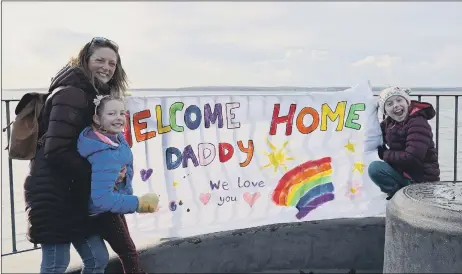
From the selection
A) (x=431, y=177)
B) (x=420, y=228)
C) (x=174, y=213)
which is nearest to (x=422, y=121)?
(x=431, y=177)

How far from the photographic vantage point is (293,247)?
→ 354cm

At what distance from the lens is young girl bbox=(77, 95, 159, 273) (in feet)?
7.70

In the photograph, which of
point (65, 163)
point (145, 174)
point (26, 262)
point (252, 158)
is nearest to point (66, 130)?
point (65, 163)

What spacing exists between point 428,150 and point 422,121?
0.24 meters

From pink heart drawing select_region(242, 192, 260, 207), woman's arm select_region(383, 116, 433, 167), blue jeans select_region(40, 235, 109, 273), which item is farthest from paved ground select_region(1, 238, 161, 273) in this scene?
woman's arm select_region(383, 116, 433, 167)

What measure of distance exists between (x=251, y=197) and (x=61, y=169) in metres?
1.69

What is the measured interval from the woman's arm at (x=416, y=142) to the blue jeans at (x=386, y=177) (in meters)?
0.21

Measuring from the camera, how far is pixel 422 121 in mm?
3289

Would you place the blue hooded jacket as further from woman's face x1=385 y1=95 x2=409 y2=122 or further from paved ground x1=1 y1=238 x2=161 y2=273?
woman's face x1=385 y1=95 x2=409 y2=122

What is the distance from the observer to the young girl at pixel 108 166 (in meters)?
2.35

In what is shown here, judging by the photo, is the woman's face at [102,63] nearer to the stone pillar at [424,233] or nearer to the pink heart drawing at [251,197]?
the pink heart drawing at [251,197]

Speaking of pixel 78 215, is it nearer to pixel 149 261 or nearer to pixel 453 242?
pixel 149 261

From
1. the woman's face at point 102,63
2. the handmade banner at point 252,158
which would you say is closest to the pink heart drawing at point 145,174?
the handmade banner at point 252,158

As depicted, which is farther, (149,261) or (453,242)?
(149,261)
